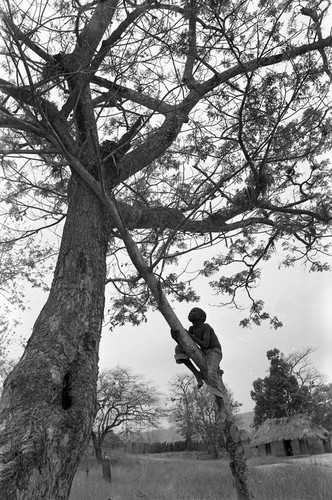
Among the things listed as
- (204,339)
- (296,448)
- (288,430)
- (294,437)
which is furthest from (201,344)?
(296,448)

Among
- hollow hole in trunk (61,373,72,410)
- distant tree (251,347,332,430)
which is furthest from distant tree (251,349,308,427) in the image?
hollow hole in trunk (61,373,72,410)

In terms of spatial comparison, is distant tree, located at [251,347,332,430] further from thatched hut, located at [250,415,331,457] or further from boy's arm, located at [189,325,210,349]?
boy's arm, located at [189,325,210,349]

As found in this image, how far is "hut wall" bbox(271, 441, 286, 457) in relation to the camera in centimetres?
3173

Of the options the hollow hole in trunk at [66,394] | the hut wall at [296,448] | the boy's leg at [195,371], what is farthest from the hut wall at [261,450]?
the hollow hole in trunk at [66,394]

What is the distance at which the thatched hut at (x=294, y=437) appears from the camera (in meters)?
30.4

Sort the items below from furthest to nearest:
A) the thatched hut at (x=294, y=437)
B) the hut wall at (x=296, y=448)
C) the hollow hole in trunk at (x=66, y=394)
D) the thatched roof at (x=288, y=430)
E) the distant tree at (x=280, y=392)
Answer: the distant tree at (x=280, y=392) → the hut wall at (x=296, y=448) → the thatched hut at (x=294, y=437) → the thatched roof at (x=288, y=430) → the hollow hole in trunk at (x=66, y=394)

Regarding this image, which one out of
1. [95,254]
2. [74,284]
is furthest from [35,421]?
[95,254]

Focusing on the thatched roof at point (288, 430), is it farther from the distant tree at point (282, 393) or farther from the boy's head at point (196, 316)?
the boy's head at point (196, 316)

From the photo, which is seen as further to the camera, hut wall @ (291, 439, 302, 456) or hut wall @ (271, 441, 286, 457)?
hut wall @ (271, 441, 286, 457)

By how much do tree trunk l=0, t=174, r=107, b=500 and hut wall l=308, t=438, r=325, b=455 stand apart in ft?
110

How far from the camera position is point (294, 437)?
3000cm

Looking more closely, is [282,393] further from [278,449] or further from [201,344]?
[201,344]

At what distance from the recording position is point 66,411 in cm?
298

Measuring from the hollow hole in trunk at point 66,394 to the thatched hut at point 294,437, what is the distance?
31343 mm
